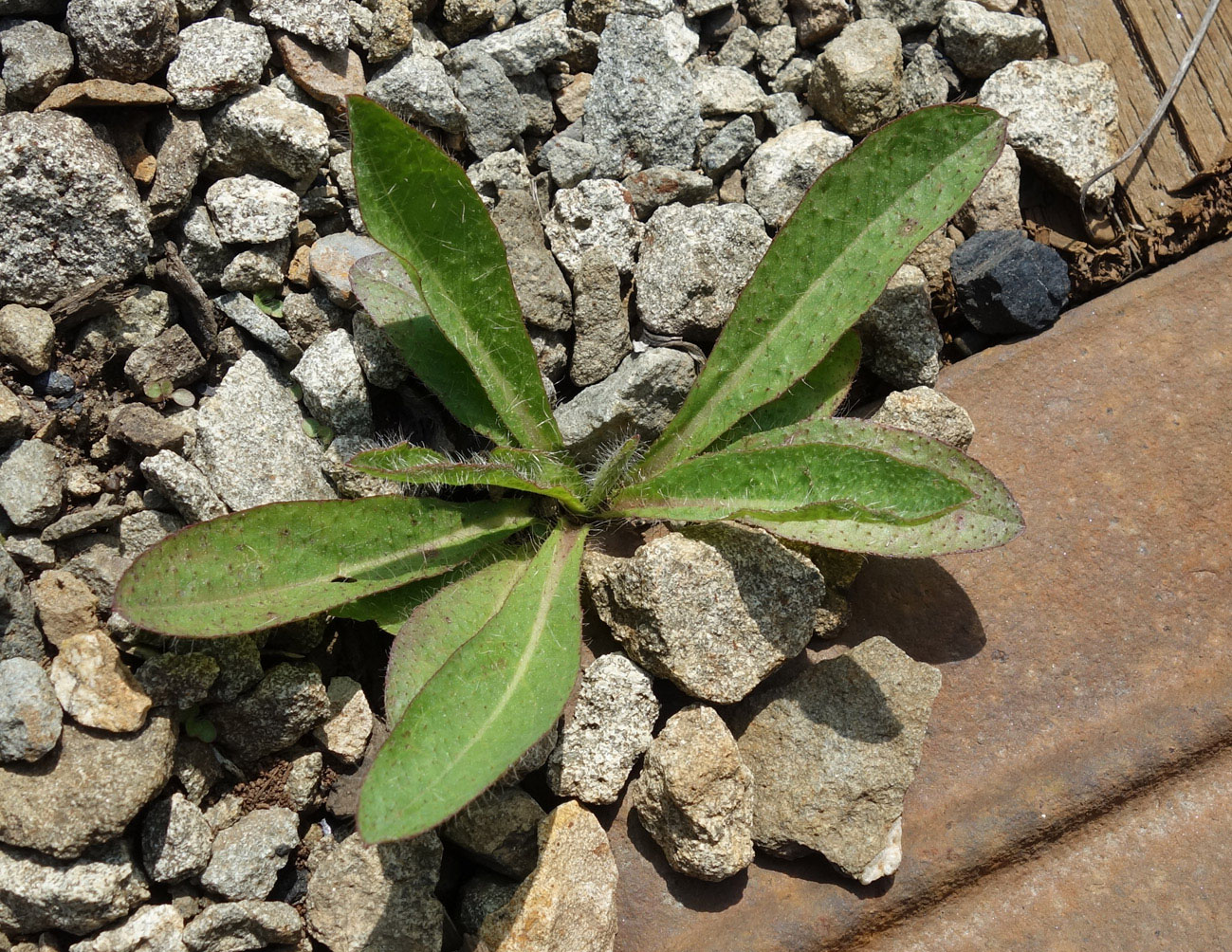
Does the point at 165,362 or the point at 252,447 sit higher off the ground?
the point at 165,362

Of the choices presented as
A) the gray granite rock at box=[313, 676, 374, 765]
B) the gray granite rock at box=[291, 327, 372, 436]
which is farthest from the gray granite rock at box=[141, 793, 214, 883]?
the gray granite rock at box=[291, 327, 372, 436]

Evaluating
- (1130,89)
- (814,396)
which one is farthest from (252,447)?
(1130,89)

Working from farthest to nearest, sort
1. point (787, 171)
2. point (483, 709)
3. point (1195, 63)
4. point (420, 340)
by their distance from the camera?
point (1195, 63)
point (787, 171)
point (420, 340)
point (483, 709)

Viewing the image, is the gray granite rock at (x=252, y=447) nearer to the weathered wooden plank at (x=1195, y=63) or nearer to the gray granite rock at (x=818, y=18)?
the gray granite rock at (x=818, y=18)

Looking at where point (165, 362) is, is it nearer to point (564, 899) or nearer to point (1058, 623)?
point (564, 899)

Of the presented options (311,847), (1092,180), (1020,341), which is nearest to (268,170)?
(311,847)
